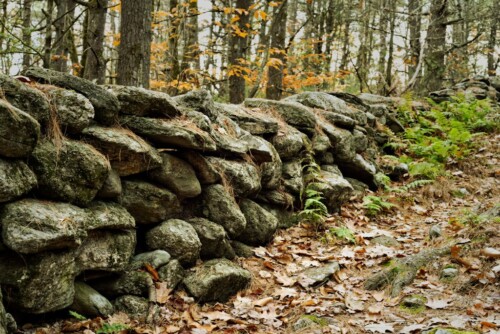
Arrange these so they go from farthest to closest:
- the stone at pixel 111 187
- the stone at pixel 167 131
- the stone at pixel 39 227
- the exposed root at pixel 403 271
→ the stone at pixel 167 131 < the exposed root at pixel 403 271 < the stone at pixel 111 187 < the stone at pixel 39 227

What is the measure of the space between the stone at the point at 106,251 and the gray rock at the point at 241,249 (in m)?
1.52

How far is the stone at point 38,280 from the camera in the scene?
3031 millimetres

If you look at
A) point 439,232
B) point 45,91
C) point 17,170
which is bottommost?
point 439,232

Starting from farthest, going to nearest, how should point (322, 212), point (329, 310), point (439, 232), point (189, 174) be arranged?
point (322, 212), point (439, 232), point (189, 174), point (329, 310)

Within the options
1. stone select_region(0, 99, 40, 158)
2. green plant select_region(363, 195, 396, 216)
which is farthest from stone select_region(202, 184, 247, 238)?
green plant select_region(363, 195, 396, 216)

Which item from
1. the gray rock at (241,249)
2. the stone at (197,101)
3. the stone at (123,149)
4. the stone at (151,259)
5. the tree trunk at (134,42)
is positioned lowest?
the gray rock at (241,249)

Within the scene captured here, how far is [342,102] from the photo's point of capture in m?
9.05

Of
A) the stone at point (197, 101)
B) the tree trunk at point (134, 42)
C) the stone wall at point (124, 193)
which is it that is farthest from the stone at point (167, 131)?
the tree trunk at point (134, 42)

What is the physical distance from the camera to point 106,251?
12.3 ft

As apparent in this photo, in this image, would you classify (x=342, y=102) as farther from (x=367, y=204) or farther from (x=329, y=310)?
(x=329, y=310)

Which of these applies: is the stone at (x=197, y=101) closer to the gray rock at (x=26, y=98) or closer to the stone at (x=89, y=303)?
the gray rock at (x=26, y=98)

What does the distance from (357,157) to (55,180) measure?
6015 millimetres

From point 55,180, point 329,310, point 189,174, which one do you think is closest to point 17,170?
point 55,180

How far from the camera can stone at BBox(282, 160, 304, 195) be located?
6396 millimetres
